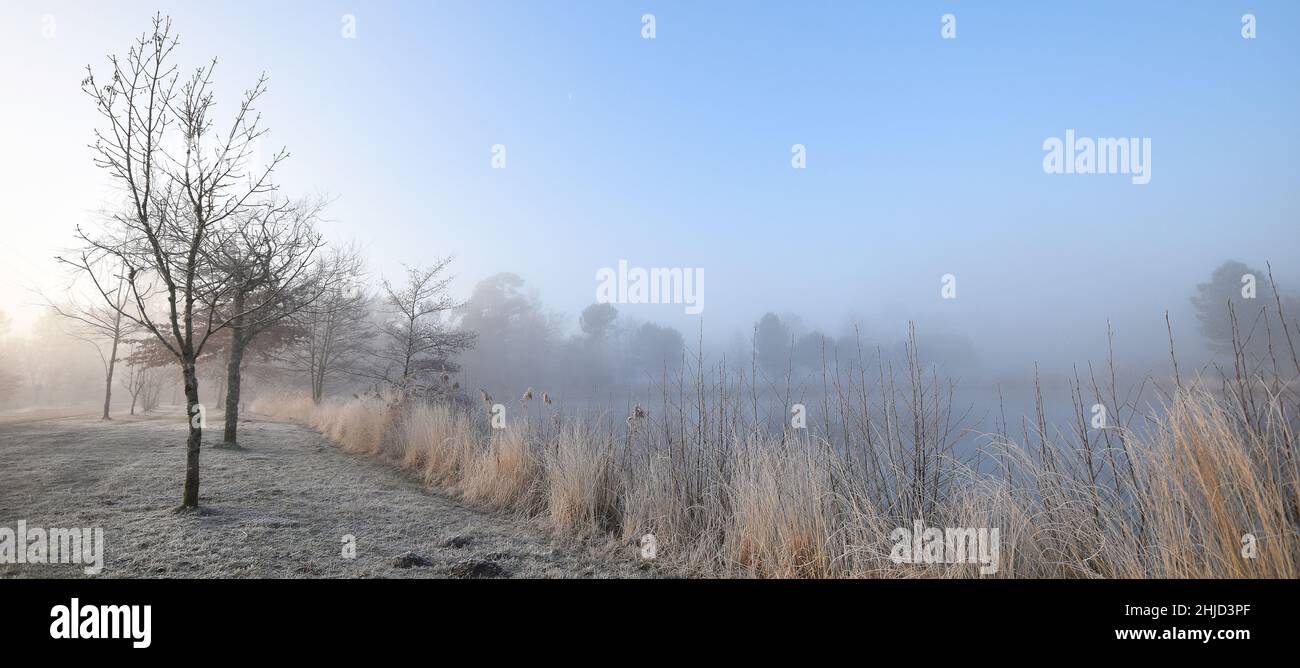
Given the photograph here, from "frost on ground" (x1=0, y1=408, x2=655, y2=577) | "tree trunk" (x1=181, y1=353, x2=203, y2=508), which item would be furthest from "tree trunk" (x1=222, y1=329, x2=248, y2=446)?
"tree trunk" (x1=181, y1=353, x2=203, y2=508)

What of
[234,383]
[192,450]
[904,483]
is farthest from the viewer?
[234,383]

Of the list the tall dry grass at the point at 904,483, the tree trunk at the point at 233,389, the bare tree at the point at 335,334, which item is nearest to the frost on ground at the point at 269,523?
the tall dry grass at the point at 904,483

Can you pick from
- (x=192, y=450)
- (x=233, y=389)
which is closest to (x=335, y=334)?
(x=233, y=389)

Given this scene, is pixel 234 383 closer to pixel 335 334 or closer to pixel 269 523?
pixel 269 523

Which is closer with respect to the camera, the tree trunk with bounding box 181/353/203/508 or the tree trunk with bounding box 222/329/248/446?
the tree trunk with bounding box 181/353/203/508

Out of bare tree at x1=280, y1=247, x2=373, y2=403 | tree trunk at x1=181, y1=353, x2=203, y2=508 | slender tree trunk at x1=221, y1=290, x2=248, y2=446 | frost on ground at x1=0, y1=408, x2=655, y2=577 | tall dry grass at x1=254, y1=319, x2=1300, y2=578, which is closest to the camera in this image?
tall dry grass at x1=254, y1=319, x2=1300, y2=578

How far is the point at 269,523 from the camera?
449 cm

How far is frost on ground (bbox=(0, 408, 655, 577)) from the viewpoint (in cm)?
354

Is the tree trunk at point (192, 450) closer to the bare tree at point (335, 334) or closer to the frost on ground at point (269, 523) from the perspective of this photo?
the frost on ground at point (269, 523)

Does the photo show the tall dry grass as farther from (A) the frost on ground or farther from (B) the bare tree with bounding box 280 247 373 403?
(B) the bare tree with bounding box 280 247 373 403
